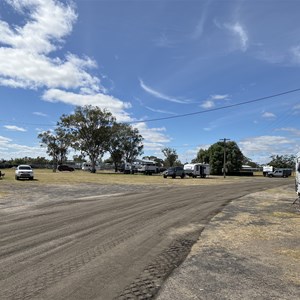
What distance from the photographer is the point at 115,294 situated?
5.27 metres

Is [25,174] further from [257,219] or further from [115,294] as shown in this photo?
[115,294]

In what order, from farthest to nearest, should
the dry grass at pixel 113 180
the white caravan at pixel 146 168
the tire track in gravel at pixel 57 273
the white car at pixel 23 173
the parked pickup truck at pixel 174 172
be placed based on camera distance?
the white caravan at pixel 146 168
the parked pickup truck at pixel 174 172
the white car at pixel 23 173
the dry grass at pixel 113 180
the tire track in gravel at pixel 57 273

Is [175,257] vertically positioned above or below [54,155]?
below

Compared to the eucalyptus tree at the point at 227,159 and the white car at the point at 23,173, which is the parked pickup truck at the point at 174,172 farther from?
the eucalyptus tree at the point at 227,159

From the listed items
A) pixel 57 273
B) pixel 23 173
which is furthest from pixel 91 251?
pixel 23 173

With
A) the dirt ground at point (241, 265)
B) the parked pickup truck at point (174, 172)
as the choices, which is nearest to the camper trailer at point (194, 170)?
the parked pickup truck at point (174, 172)

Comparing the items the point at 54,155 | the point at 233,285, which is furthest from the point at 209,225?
the point at 54,155

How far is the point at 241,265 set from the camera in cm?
714

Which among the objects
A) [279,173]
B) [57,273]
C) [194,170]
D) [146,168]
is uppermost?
[279,173]

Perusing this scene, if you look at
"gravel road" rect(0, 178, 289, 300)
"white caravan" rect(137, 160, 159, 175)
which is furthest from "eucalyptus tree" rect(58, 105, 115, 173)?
"gravel road" rect(0, 178, 289, 300)

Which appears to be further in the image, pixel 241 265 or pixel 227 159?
pixel 227 159

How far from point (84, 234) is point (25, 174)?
33669 millimetres

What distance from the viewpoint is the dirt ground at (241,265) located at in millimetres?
5496

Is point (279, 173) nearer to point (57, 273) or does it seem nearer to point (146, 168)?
point (146, 168)
